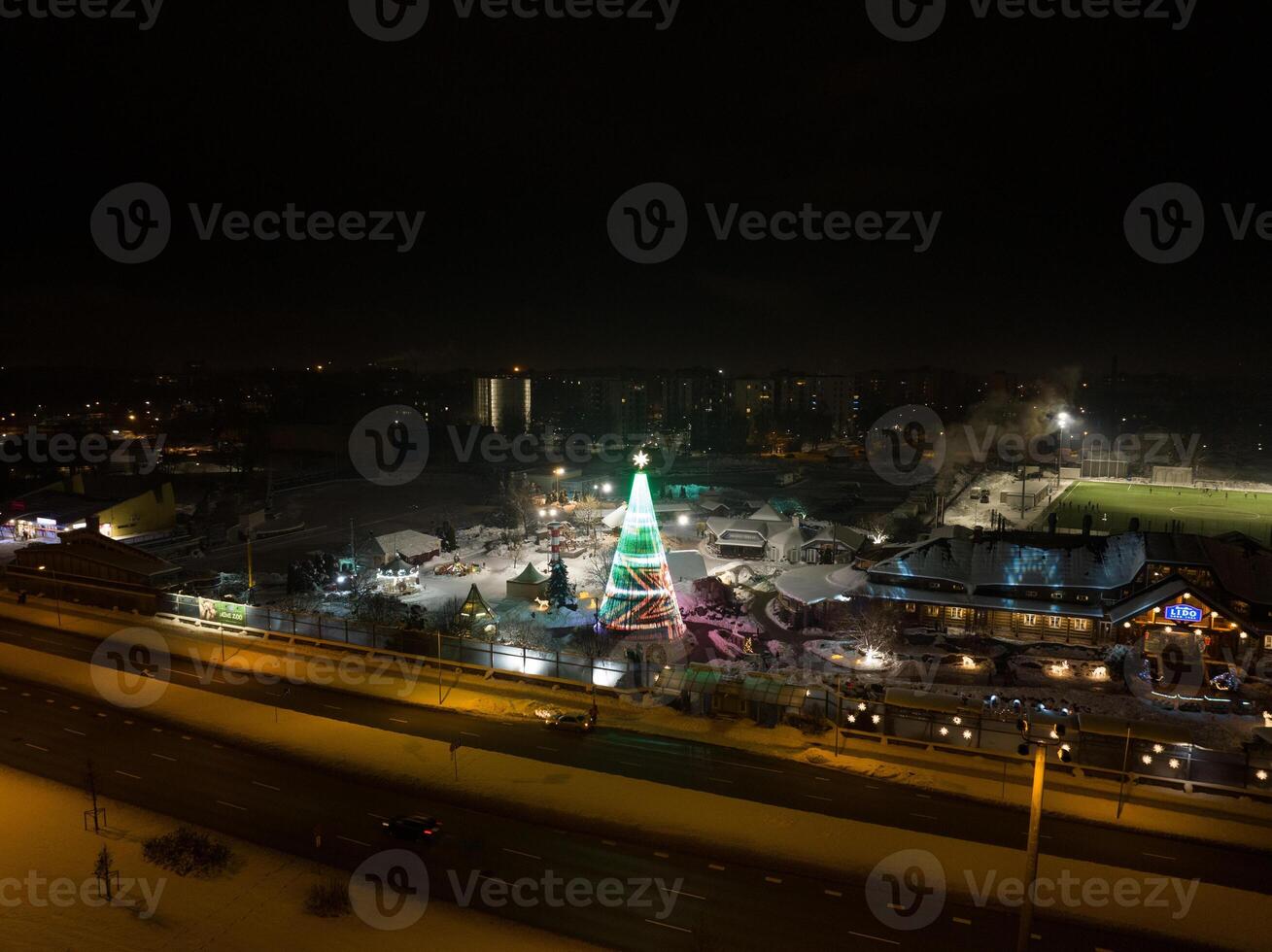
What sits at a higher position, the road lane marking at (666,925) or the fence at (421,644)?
the fence at (421,644)

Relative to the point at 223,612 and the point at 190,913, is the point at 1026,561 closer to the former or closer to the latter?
the point at 190,913

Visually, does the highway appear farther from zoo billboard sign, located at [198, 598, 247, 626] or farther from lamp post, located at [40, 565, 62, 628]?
lamp post, located at [40, 565, 62, 628]

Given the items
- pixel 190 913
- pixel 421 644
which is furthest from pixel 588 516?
pixel 190 913

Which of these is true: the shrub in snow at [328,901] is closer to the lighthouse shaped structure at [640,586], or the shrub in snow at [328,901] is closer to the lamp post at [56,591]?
the lighthouse shaped structure at [640,586]

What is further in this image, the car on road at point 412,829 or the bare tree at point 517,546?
the bare tree at point 517,546

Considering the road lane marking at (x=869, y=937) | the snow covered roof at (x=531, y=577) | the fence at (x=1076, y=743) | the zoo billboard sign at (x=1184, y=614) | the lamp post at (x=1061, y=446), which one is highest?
the lamp post at (x=1061, y=446)

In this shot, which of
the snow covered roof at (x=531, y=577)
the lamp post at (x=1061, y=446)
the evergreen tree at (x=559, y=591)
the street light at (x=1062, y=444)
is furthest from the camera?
the lamp post at (x=1061, y=446)

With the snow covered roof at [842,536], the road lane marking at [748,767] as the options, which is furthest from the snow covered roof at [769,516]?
the road lane marking at [748,767]

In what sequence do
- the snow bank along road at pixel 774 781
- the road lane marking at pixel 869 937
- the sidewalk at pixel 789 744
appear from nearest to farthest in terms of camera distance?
the road lane marking at pixel 869 937
the snow bank along road at pixel 774 781
the sidewalk at pixel 789 744
